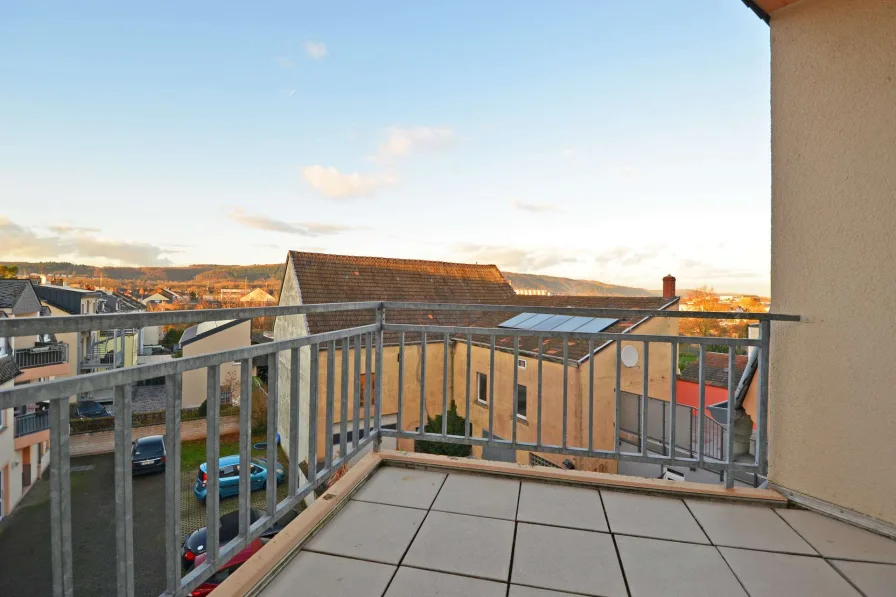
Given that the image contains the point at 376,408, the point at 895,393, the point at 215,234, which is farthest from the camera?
the point at 215,234

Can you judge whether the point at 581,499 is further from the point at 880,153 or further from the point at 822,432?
the point at 880,153

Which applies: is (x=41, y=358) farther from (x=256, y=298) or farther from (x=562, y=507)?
(x=256, y=298)

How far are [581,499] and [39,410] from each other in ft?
6.38

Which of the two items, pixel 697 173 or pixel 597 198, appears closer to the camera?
pixel 697 173

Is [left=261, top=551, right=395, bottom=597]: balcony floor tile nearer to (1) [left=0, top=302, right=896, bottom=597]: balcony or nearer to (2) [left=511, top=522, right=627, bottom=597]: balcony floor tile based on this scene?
(1) [left=0, top=302, right=896, bottom=597]: balcony

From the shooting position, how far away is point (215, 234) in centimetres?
2864

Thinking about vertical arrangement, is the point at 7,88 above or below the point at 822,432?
above

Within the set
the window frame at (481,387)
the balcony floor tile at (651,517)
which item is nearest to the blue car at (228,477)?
the balcony floor tile at (651,517)

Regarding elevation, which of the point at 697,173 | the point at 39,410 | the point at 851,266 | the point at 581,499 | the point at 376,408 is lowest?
the point at 581,499

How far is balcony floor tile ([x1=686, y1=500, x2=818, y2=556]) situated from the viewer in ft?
5.25

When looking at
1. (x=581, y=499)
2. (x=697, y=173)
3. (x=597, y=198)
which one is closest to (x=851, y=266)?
(x=581, y=499)

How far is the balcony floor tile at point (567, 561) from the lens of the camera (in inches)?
54.3

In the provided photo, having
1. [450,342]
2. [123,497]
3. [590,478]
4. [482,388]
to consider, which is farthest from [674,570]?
[450,342]

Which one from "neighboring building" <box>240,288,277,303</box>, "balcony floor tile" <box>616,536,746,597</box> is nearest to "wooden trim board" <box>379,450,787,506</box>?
"balcony floor tile" <box>616,536,746,597</box>
